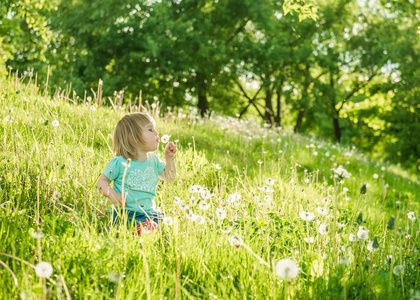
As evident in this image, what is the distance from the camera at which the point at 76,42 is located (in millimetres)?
17422

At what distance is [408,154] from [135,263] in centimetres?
2333

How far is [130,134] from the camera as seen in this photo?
137 inches

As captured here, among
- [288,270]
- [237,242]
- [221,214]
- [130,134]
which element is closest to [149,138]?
[130,134]

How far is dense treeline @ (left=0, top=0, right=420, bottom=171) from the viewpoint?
Answer: 15983mm

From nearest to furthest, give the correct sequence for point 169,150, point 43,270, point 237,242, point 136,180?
1. point 43,270
2. point 237,242
3. point 136,180
4. point 169,150

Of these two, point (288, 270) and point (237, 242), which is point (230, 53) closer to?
point (237, 242)

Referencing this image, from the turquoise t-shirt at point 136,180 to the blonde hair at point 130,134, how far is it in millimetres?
108

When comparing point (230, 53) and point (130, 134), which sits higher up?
point (230, 53)

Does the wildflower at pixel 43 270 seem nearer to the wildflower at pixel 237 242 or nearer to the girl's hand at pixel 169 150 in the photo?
the wildflower at pixel 237 242

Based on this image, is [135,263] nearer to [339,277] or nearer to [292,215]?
[339,277]

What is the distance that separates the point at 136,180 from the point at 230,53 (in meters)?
16.5

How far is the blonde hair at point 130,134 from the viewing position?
3484 millimetres

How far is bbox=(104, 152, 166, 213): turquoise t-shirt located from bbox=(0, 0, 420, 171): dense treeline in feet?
32.5

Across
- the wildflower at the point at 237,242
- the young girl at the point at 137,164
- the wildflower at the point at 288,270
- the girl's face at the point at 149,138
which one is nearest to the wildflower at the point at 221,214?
the wildflower at the point at 237,242
